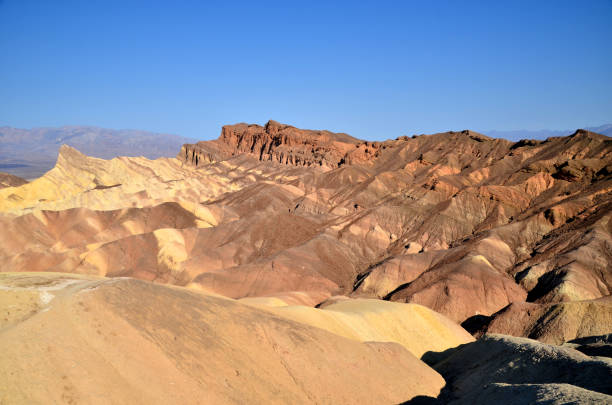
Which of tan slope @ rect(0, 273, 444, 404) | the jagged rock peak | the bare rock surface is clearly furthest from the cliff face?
tan slope @ rect(0, 273, 444, 404)

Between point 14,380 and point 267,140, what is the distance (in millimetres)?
98272

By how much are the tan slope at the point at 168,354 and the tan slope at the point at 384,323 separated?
8.72 feet

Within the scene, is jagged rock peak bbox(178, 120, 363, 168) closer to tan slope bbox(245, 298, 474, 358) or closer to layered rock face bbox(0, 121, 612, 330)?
layered rock face bbox(0, 121, 612, 330)

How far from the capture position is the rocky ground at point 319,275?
1488cm

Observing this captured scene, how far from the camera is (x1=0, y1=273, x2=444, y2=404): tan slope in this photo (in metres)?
12.8

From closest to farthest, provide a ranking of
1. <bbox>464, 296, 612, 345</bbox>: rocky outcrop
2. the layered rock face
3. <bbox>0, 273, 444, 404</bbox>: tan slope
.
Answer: <bbox>0, 273, 444, 404</bbox>: tan slope < <bbox>464, 296, 612, 345</bbox>: rocky outcrop < the layered rock face

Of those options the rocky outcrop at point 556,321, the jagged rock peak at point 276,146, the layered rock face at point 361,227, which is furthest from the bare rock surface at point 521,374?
the jagged rock peak at point 276,146

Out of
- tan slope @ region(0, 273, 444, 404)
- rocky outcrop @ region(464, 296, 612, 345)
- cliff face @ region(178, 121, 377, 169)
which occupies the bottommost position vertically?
rocky outcrop @ region(464, 296, 612, 345)

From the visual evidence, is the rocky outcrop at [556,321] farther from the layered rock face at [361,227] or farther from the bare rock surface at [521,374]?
the bare rock surface at [521,374]

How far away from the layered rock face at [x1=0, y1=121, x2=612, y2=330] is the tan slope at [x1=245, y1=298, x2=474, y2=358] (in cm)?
795

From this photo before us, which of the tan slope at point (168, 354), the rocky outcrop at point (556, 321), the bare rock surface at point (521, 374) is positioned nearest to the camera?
the tan slope at point (168, 354)

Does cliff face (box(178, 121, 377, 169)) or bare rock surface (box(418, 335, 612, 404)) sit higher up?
cliff face (box(178, 121, 377, 169))

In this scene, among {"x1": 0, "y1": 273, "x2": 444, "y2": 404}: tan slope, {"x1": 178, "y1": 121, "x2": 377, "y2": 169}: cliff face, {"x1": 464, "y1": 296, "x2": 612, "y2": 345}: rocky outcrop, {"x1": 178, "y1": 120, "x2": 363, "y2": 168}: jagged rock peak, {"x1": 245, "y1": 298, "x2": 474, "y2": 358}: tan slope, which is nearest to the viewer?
{"x1": 0, "y1": 273, "x2": 444, "y2": 404}: tan slope

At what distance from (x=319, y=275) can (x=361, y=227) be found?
1347 centimetres
